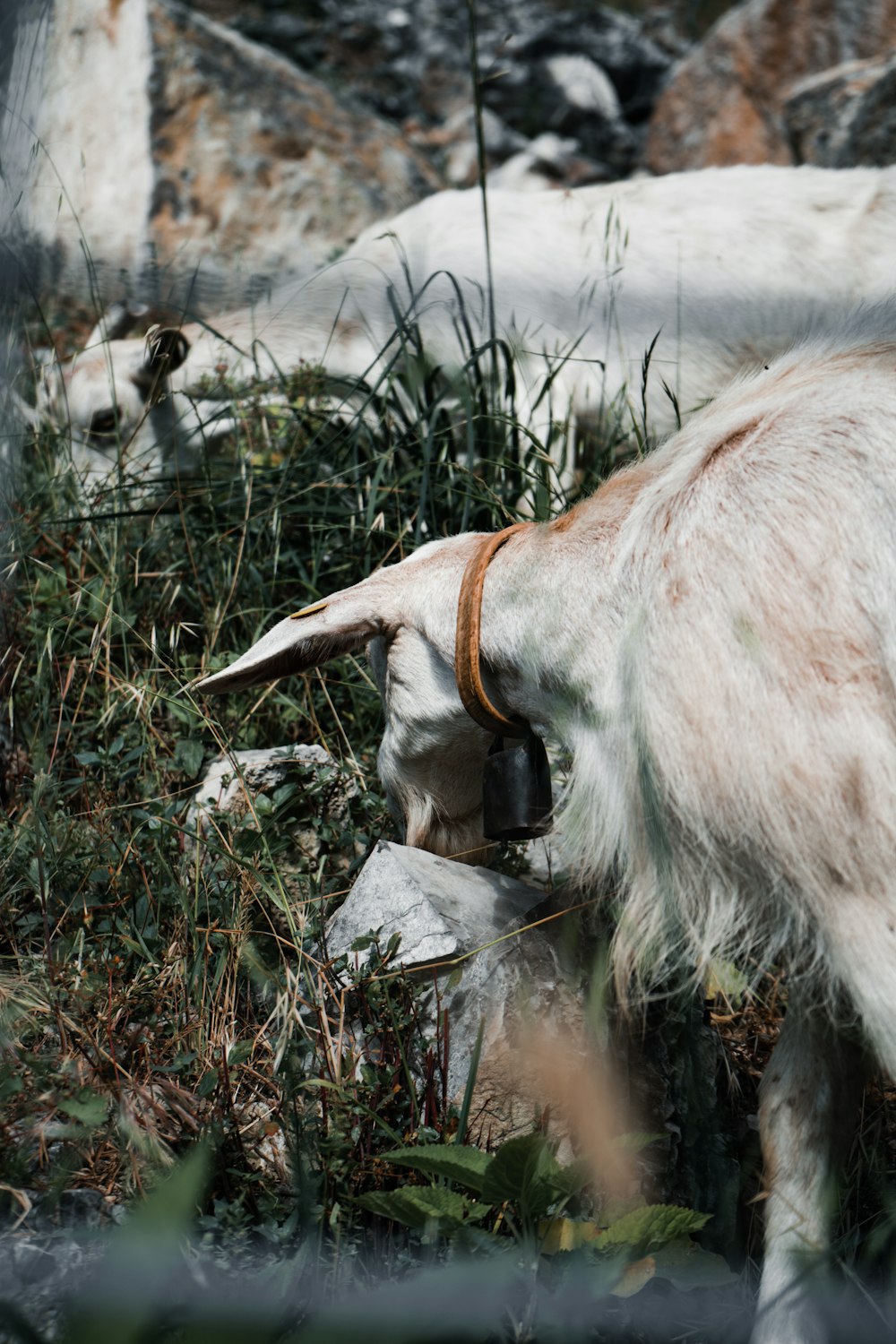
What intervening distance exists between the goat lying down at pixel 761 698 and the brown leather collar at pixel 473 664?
5 cm

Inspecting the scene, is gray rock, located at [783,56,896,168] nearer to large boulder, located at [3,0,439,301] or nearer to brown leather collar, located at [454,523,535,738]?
large boulder, located at [3,0,439,301]

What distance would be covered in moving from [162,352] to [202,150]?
2.58 metres

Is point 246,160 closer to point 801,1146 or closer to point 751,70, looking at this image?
point 751,70

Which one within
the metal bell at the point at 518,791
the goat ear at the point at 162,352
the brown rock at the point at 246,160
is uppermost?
the brown rock at the point at 246,160

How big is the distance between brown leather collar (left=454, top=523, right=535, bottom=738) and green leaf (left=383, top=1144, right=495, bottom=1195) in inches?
30.9

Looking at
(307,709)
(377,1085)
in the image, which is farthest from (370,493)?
(377,1085)

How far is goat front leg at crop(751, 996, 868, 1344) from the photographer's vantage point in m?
1.78

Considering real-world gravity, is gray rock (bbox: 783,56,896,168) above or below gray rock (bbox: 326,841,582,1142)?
above

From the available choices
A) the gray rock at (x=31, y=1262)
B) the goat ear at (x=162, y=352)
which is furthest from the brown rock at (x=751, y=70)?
the gray rock at (x=31, y=1262)

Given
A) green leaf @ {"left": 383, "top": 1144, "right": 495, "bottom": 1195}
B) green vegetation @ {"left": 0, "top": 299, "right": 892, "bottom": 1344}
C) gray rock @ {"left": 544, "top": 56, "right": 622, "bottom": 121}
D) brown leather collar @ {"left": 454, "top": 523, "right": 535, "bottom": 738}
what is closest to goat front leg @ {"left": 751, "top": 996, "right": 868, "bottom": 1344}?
green vegetation @ {"left": 0, "top": 299, "right": 892, "bottom": 1344}

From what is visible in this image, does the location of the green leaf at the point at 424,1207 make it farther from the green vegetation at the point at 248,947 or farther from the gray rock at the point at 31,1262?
the gray rock at the point at 31,1262

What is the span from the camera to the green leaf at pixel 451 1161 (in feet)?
5.90

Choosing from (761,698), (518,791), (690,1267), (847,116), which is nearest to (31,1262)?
(690,1267)

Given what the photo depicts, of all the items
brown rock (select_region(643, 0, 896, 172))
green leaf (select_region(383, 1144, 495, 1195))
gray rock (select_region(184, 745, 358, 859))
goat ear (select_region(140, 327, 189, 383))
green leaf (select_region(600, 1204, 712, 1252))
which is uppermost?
brown rock (select_region(643, 0, 896, 172))
